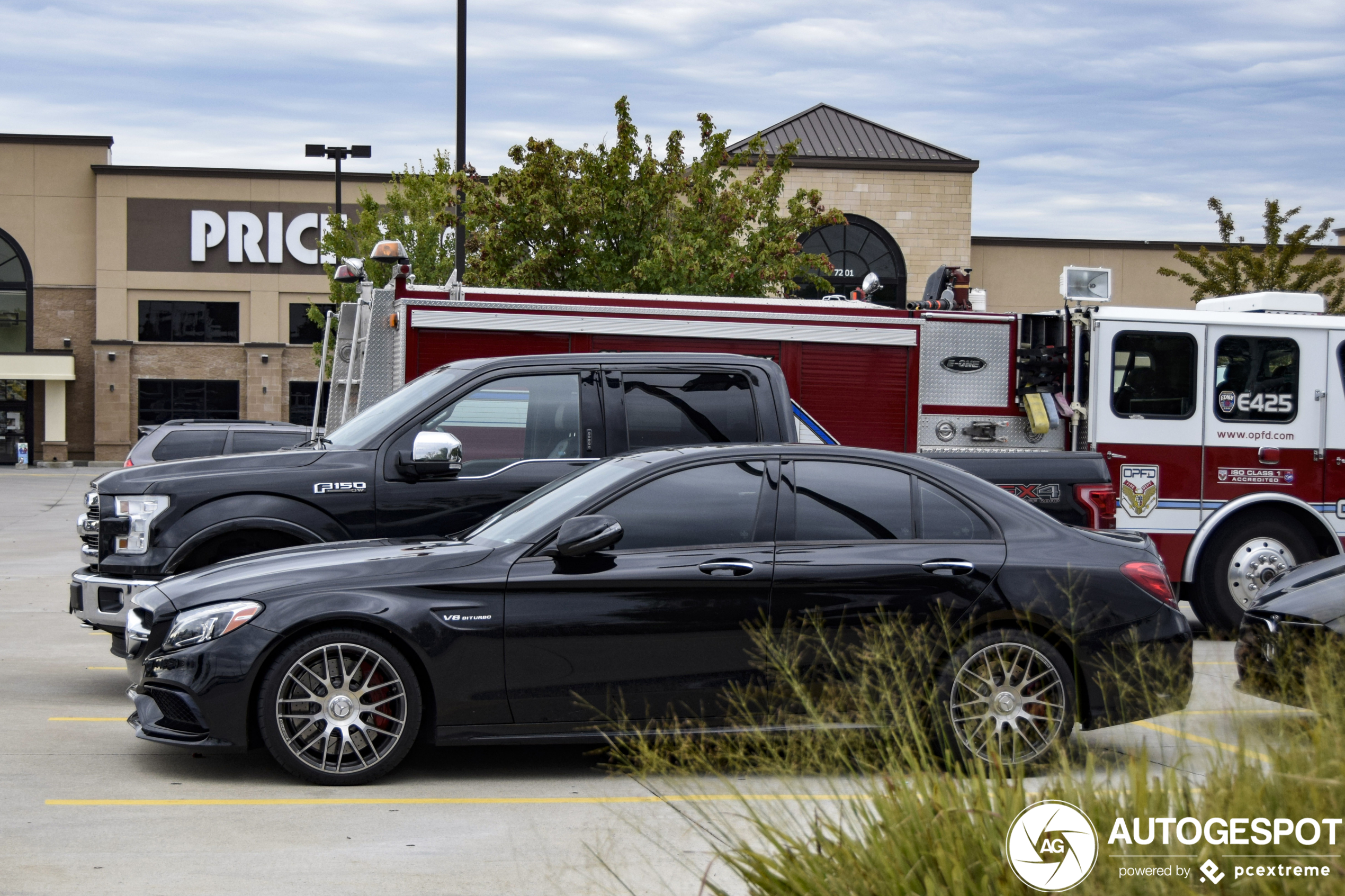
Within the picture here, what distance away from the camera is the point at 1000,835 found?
3.21 metres

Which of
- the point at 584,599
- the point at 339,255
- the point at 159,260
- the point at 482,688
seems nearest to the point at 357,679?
the point at 482,688

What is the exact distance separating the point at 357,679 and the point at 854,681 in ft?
7.26

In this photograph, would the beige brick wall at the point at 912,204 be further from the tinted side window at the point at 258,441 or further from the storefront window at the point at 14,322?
the storefront window at the point at 14,322

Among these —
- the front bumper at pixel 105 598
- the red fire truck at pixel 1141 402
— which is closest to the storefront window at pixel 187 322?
the red fire truck at pixel 1141 402

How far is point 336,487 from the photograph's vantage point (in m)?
7.63

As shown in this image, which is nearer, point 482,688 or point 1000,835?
point 1000,835

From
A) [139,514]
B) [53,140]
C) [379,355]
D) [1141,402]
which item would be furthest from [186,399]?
[139,514]

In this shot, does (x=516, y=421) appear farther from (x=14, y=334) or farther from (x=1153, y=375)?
(x=14, y=334)

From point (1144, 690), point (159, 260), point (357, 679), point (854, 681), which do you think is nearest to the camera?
point (1144, 690)

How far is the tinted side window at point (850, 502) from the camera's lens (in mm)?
6336

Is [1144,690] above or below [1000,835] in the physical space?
above

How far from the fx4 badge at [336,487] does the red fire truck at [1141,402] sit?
126 inches

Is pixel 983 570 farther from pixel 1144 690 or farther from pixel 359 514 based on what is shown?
pixel 359 514

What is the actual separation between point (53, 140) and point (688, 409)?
48525mm
